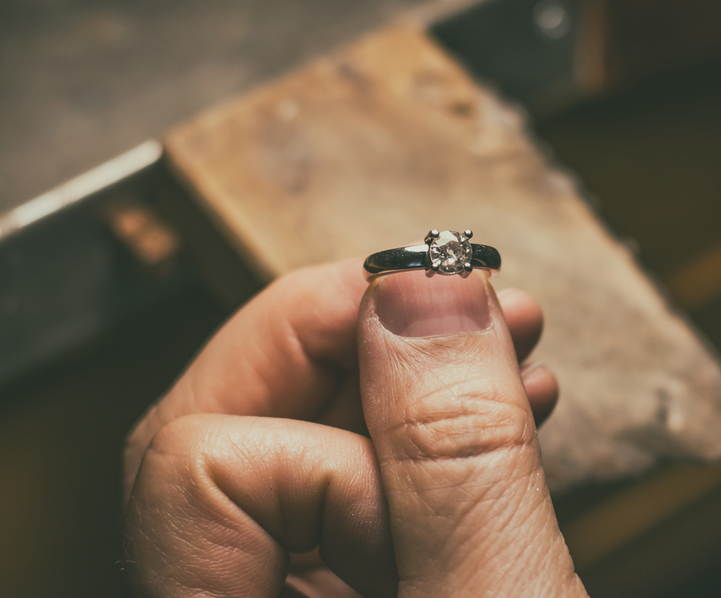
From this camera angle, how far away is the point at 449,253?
51 cm

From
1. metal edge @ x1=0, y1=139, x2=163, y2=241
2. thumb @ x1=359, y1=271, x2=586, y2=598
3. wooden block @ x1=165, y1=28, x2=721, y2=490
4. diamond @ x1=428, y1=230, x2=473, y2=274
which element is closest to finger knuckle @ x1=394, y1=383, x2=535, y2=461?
thumb @ x1=359, y1=271, x2=586, y2=598

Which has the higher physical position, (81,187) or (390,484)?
(81,187)

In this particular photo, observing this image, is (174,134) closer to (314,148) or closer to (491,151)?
(314,148)

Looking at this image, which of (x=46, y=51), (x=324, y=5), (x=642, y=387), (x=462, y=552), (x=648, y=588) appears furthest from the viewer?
(x=648, y=588)

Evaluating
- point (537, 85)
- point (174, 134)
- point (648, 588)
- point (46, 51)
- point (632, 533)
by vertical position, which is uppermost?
point (46, 51)

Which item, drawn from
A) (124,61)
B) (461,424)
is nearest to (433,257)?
(461,424)

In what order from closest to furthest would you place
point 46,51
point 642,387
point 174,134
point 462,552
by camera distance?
1. point 462,552
2. point 642,387
3. point 174,134
4. point 46,51

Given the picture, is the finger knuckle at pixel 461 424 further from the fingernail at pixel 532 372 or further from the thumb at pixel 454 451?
the fingernail at pixel 532 372

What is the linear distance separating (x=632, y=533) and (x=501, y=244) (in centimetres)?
74

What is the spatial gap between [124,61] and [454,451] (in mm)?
1025

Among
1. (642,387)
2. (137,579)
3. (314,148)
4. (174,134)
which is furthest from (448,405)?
(174,134)

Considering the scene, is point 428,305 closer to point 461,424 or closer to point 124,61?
point 461,424

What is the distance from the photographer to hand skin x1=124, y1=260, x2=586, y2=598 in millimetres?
472

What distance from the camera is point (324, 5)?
123cm
